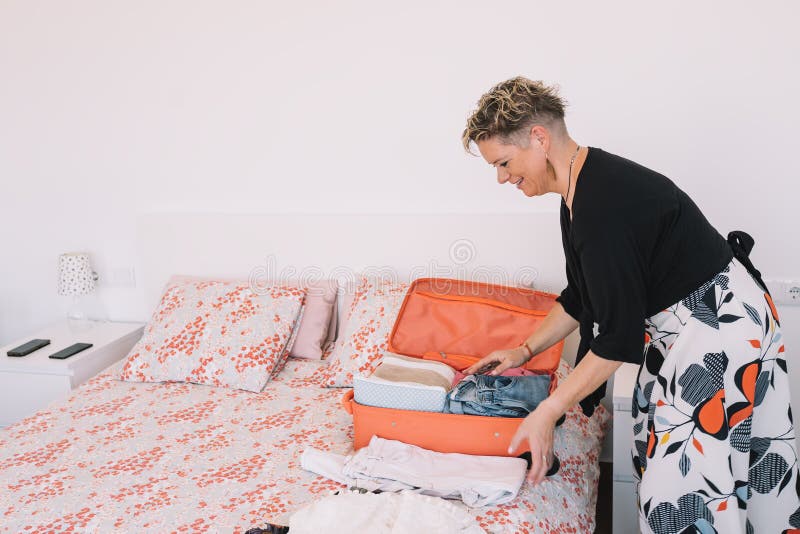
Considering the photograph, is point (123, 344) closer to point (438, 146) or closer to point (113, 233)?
point (113, 233)

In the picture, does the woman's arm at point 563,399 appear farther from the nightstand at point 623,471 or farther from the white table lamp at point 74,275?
the white table lamp at point 74,275

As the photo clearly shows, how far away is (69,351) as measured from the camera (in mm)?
2586

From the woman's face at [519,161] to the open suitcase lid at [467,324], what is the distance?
75 cm

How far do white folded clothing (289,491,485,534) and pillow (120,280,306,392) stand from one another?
90 cm

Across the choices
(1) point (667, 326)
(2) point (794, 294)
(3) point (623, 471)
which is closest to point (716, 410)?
(1) point (667, 326)

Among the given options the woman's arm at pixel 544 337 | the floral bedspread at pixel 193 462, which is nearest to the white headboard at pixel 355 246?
the floral bedspread at pixel 193 462

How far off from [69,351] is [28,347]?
0.20 m

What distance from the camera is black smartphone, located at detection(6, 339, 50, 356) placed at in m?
2.59

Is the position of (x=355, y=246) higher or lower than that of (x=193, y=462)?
higher

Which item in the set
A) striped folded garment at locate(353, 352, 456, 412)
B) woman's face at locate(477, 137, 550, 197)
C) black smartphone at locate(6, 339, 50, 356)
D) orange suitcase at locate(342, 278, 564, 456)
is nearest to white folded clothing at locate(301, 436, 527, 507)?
striped folded garment at locate(353, 352, 456, 412)

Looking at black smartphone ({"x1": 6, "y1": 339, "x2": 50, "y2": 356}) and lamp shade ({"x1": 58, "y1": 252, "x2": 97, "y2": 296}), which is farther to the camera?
lamp shade ({"x1": 58, "y1": 252, "x2": 97, "y2": 296})

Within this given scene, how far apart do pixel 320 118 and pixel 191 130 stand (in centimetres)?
57

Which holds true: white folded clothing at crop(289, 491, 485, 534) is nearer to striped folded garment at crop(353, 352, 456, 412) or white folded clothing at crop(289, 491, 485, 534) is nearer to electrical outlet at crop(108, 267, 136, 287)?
striped folded garment at crop(353, 352, 456, 412)

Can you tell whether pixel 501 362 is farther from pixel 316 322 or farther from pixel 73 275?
pixel 73 275
